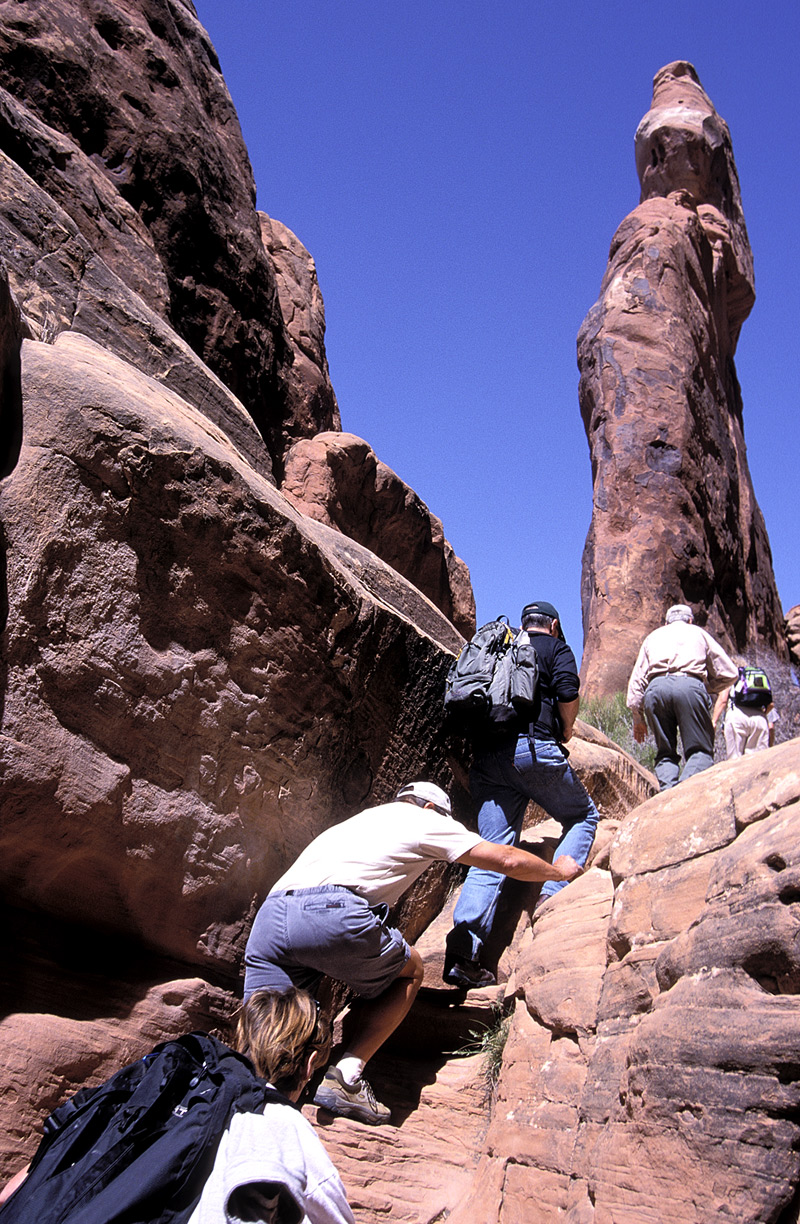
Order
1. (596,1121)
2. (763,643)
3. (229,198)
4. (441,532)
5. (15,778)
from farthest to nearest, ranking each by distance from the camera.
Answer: (763,643) → (441,532) → (229,198) → (15,778) → (596,1121)

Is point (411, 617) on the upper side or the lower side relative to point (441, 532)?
lower

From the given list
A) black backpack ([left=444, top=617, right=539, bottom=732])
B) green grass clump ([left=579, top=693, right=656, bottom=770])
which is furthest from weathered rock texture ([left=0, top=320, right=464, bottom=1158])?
green grass clump ([left=579, top=693, right=656, bottom=770])

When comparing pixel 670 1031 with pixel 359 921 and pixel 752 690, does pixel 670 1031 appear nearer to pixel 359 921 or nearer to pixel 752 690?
pixel 359 921

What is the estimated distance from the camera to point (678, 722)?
608 centimetres

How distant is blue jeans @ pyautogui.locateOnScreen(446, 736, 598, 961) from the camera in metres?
4.77

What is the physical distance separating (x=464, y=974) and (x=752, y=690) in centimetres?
326

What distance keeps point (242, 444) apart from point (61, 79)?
3.64 metres

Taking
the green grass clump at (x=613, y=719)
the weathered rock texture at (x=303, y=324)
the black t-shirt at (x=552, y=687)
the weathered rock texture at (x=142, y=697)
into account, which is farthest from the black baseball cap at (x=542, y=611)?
the green grass clump at (x=613, y=719)

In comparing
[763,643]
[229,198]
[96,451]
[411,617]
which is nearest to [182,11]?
[229,198]

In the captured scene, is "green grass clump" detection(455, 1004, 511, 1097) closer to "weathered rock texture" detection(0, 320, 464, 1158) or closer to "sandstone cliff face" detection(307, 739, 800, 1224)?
"sandstone cliff face" detection(307, 739, 800, 1224)

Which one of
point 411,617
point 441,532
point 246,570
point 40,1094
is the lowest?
point 40,1094

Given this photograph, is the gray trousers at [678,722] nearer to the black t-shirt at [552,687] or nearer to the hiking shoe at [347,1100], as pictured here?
the black t-shirt at [552,687]

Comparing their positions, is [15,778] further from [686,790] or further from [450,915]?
[450,915]

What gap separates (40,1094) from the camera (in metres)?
3.18
